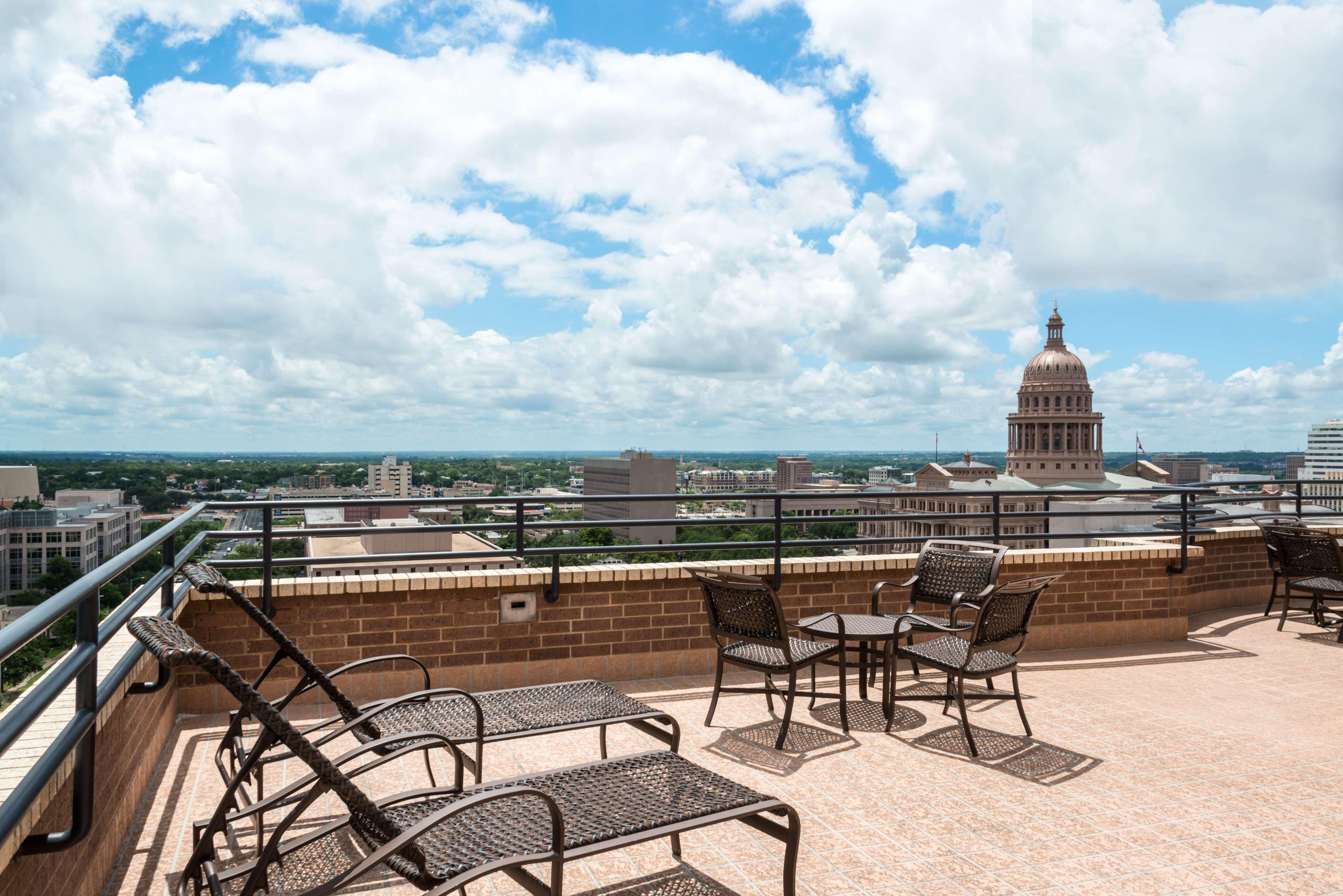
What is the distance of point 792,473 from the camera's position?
126 metres

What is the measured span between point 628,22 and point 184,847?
11164 mm

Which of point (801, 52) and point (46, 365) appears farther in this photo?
point (46, 365)

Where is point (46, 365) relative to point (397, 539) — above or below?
above

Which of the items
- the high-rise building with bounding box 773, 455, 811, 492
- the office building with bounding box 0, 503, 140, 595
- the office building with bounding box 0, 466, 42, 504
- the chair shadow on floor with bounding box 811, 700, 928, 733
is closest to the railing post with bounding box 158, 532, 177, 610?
the chair shadow on floor with bounding box 811, 700, 928, 733

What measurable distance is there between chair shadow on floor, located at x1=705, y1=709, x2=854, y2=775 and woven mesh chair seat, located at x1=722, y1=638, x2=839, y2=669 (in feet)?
1.37

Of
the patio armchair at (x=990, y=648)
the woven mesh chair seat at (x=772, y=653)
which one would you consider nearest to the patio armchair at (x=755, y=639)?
the woven mesh chair seat at (x=772, y=653)

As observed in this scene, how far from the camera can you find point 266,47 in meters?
9.93

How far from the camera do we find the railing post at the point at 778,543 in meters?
6.09

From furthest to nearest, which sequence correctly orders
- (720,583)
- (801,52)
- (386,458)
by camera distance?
(386,458) → (801,52) → (720,583)

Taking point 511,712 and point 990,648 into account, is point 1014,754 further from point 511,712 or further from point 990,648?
point 511,712

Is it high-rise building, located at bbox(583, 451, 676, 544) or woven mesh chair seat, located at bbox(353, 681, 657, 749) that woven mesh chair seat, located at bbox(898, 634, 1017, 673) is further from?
high-rise building, located at bbox(583, 451, 676, 544)

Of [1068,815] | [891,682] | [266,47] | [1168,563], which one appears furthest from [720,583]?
[266,47]

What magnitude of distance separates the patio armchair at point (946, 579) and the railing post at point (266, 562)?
3.83 m

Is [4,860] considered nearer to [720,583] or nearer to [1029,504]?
[720,583]
